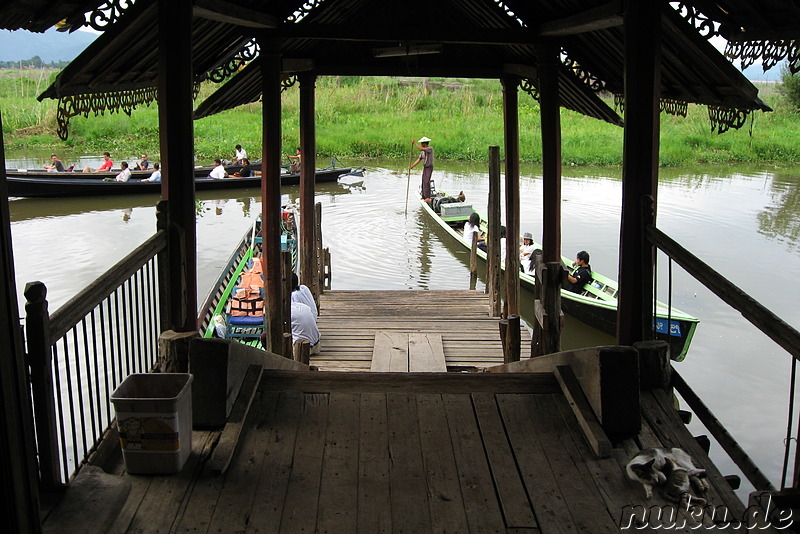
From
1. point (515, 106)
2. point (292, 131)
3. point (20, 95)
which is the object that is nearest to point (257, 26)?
point (515, 106)

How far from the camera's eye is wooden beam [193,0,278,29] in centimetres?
429

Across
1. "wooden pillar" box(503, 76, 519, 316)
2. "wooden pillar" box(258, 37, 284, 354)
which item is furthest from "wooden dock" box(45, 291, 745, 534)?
"wooden pillar" box(503, 76, 519, 316)

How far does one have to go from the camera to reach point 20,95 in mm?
32125

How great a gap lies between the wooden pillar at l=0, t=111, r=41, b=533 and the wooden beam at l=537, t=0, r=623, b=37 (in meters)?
3.23

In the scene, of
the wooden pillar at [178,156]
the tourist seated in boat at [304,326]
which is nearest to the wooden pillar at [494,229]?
the tourist seated in boat at [304,326]

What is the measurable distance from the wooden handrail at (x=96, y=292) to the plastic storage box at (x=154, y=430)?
0.33m

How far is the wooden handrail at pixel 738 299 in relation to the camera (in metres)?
2.52

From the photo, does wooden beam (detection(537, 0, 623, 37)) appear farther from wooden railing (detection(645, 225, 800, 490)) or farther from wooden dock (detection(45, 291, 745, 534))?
wooden dock (detection(45, 291, 745, 534))

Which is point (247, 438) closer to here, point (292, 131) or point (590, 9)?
point (590, 9)

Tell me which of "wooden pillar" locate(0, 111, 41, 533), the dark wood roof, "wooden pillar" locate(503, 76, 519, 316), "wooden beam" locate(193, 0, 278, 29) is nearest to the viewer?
"wooden pillar" locate(0, 111, 41, 533)

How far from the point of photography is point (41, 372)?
97.7 inches

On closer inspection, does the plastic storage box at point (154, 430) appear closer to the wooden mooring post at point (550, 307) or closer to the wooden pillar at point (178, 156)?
the wooden pillar at point (178, 156)

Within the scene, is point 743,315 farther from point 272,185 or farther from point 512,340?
point 512,340

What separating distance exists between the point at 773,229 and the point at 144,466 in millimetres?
16882
